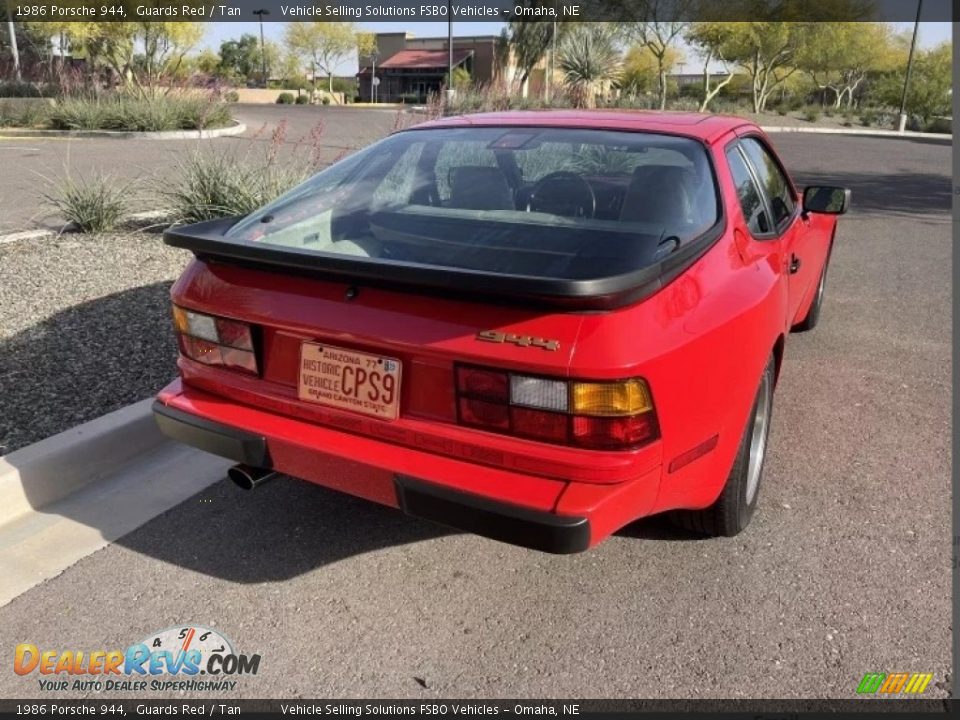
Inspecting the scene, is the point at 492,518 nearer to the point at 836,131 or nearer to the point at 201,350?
the point at 201,350

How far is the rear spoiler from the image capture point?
79.3 inches

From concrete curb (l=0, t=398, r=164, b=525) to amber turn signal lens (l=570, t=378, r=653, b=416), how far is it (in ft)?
7.46

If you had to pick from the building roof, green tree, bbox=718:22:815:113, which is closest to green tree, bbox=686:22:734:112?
green tree, bbox=718:22:815:113

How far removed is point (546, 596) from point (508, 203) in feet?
4.96

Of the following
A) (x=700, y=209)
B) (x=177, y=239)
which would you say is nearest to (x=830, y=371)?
(x=700, y=209)

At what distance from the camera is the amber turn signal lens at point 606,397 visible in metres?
2.07

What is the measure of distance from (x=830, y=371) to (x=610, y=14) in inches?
1554

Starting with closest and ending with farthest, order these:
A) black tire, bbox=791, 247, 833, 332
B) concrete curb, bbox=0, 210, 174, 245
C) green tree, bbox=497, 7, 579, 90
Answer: black tire, bbox=791, 247, 833, 332 < concrete curb, bbox=0, 210, 174, 245 < green tree, bbox=497, 7, 579, 90

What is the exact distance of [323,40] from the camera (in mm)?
72375

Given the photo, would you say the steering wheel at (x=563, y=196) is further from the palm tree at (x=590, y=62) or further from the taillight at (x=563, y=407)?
the palm tree at (x=590, y=62)

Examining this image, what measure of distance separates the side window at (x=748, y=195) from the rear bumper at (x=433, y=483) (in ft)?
4.50

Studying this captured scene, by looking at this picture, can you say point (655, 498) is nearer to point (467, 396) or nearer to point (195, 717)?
point (467, 396)

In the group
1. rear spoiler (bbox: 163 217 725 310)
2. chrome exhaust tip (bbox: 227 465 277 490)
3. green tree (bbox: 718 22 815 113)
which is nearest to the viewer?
rear spoiler (bbox: 163 217 725 310)

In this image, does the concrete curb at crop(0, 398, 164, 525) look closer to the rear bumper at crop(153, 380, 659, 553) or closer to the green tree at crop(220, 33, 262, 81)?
the rear bumper at crop(153, 380, 659, 553)
